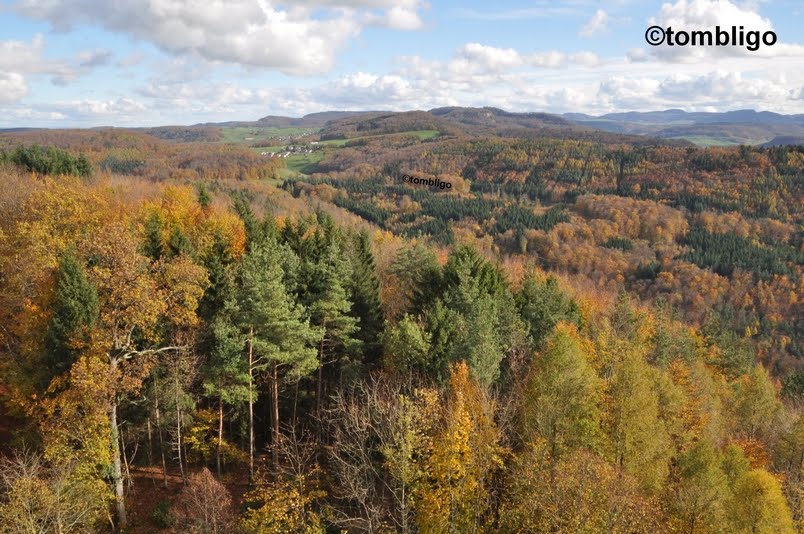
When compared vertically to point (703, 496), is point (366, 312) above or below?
above

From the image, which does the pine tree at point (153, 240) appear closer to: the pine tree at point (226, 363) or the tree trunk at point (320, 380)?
the pine tree at point (226, 363)

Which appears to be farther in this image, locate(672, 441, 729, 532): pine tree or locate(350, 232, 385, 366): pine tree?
locate(350, 232, 385, 366): pine tree

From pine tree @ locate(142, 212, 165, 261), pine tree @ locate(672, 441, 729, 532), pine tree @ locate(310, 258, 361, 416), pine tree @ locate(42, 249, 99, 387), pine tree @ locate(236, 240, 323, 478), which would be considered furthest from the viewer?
pine tree @ locate(142, 212, 165, 261)

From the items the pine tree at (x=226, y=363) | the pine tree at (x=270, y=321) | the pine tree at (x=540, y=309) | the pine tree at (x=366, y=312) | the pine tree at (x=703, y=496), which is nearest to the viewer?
the pine tree at (x=703, y=496)

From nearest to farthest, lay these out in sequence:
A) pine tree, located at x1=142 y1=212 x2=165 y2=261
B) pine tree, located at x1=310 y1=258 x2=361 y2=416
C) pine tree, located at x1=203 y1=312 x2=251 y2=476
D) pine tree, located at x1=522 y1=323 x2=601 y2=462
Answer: pine tree, located at x1=522 y1=323 x2=601 y2=462
pine tree, located at x1=203 y1=312 x2=251 y2=476
pine tree, located at x1=310 y1=258 x2=361 y2=416
pine tree, located at x1=142 y1=212 x2=165 y2=261

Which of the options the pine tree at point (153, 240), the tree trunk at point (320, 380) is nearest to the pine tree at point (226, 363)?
the tree trunk at point (320, 380)

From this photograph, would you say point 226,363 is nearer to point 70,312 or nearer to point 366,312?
point 70,312

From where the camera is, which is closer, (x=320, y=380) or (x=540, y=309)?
(x=320, y=380)

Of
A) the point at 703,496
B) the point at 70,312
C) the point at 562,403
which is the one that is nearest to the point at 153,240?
the point at 70,312

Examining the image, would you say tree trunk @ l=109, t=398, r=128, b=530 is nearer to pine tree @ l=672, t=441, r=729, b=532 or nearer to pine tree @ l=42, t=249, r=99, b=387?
pine tree @ l=42, t=249, r=99, b=387

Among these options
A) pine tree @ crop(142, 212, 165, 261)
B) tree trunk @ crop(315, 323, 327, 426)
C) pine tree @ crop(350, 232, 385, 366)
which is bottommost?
tree trunk @ crop(315, 323, 327, 426)

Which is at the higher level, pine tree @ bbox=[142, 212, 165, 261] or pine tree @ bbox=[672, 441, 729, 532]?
pine tree @ bbox=[142, 212, 165, 261]

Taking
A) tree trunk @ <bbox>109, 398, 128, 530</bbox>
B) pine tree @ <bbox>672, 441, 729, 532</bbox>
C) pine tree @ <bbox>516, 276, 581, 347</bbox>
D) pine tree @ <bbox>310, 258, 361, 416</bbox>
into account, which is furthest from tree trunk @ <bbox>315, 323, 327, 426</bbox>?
pine tree @ <bbox>672, 441, 729, 532</bbox>

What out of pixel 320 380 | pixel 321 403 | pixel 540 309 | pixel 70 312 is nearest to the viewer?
pixel 70 312
